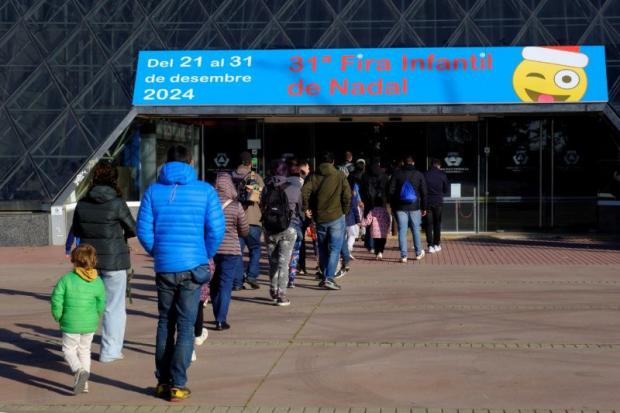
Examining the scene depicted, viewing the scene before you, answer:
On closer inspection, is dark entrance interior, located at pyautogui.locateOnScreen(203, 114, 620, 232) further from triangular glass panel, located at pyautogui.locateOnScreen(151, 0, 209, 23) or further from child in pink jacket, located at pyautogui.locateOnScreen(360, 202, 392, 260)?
child in pink jacket, located at pyautogui.locateOnScreen(360, 202, 392, 260)

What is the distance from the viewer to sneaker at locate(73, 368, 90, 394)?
7.07 m

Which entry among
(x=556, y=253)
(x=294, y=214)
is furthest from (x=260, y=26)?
(x=294, y=214)

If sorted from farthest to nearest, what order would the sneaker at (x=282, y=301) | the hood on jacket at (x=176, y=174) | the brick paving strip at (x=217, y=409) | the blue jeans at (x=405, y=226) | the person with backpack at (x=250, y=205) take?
the blue jeans at (x=405, y=226) → the person with backpack at (x=250, y=205) → the sneaker at (x=282, y=301) → the hood on jacket at (x=176, y=174) → the brick paving strip at (x=217, y=409)

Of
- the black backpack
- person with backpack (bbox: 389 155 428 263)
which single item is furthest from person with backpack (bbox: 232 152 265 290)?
person with backpack (bbox: 389 155 428 263)

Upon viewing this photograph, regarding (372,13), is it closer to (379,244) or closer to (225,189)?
(379,244)

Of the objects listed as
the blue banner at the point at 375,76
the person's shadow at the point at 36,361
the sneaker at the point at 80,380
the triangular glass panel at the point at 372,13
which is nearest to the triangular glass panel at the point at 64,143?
the blue banner at the point at 375,76

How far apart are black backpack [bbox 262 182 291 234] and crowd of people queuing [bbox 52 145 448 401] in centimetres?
1

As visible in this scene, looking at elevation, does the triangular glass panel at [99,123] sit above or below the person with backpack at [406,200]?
above

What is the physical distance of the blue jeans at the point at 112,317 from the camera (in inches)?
325

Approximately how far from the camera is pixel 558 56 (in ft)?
62.7

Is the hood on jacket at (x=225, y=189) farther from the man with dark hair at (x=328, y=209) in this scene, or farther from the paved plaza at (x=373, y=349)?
the man with dark hair at (x=328, y=209)

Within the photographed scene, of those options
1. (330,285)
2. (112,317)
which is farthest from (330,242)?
(112,317)

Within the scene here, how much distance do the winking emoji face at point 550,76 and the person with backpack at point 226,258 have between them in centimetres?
1018

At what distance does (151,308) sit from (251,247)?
1.85m
